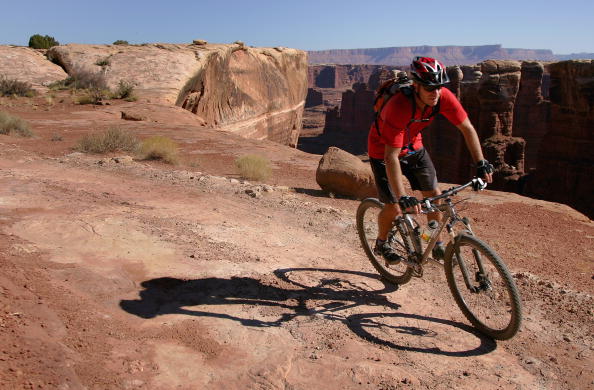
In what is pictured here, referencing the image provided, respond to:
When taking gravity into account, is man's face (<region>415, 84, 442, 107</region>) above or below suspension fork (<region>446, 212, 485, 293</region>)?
above

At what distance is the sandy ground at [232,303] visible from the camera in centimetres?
269

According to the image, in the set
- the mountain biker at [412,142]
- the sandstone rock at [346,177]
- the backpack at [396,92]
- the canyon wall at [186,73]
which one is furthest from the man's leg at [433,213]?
the canyon wall at [186,73]

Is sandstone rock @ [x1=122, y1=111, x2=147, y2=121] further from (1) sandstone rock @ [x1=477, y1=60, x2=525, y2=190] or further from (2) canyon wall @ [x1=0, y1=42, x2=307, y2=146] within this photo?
(1) sandstone rock @ [x1=477, y1=60, x2=525, y2=190]

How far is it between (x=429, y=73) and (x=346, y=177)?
518 cm

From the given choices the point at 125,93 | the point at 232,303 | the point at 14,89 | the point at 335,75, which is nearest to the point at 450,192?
the point at 232,303

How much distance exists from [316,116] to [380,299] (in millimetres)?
81385

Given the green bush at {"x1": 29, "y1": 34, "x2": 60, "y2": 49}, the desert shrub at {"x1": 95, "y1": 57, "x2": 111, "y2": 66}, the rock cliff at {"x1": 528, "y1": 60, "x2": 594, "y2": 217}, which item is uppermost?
the green bush at {"x1": 29, "y1": 34, "x2": 60, "y2": 49}

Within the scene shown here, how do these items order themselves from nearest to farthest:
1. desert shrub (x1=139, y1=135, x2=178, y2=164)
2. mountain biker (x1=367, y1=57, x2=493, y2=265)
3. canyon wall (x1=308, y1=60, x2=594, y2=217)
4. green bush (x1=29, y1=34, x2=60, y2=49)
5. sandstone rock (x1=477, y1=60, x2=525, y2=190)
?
mountain biker (x1=367, y1=57, x2=493, y2=265) → desert shrub (x1=139, y1=135, x2=178, y2=164) → canyon wall (x1=308, y1=60, x2=594, y2=217) → sandstone rock (x1=477, y1=60, x2=525, y2=190) → green bush (x1=29, y1=34, x2=60, y2=49)

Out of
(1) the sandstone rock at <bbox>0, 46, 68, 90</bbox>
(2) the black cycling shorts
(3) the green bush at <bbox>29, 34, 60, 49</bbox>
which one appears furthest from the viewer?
(3) the green bush at <bbox>29, 34, 60, 49</bbox>

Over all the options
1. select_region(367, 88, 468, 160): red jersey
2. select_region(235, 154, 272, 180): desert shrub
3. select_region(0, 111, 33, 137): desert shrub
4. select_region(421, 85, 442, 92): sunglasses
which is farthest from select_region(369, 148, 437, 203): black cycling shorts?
select_region(0, 111, 33, 137): desert shrub

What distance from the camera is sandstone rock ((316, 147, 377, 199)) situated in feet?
27.8

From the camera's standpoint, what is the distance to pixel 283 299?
147 inches

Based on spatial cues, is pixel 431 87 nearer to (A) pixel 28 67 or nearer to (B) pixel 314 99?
(A) pixel 28 67

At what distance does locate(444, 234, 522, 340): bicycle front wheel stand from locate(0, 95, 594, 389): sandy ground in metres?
0.11
